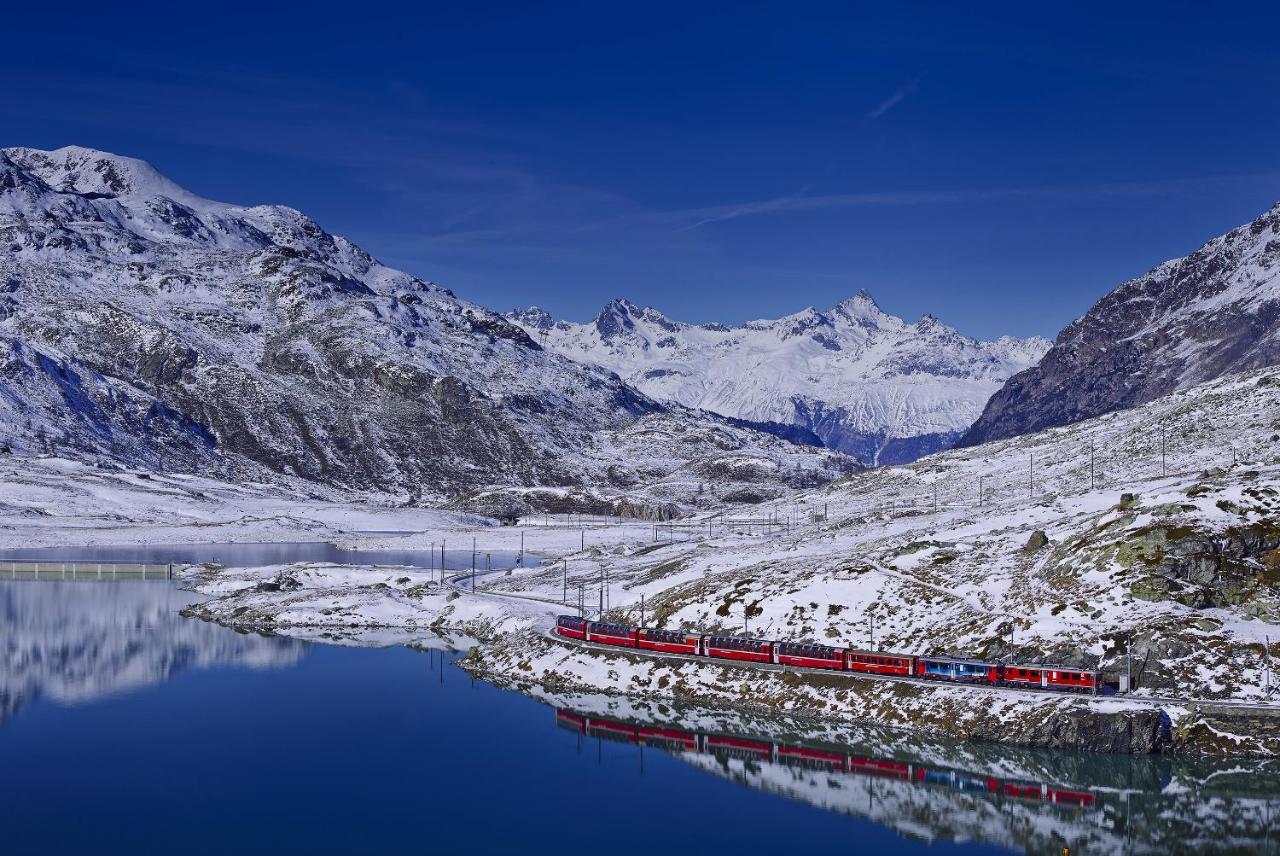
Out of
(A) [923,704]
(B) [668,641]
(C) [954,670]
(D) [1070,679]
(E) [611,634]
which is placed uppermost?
(E) [611,634]

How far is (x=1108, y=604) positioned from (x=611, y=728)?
40.8 m

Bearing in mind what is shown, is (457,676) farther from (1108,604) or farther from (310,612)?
(1108,604)

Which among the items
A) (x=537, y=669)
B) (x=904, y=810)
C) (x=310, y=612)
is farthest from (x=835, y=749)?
(x=310, y=612)

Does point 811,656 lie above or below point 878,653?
below

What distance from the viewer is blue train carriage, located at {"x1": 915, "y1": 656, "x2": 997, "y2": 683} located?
96.2 metres

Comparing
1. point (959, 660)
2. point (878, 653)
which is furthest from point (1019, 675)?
point (878, 653)

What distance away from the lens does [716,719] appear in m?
101

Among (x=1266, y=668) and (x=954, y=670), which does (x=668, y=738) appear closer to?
(x=954, y=670)

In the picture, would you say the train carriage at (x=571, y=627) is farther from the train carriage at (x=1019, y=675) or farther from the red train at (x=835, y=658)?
the train carriage at (x=1019, y=675)

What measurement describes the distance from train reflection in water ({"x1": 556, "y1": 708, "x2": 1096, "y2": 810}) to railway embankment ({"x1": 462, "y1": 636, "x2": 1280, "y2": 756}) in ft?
20.2

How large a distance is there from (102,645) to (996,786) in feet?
314

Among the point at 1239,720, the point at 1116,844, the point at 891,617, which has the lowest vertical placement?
the point at 1116,844

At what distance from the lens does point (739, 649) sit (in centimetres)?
10856

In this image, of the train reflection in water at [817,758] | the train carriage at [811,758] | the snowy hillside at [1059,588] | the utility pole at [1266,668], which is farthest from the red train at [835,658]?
the train carriage at [811,758]
